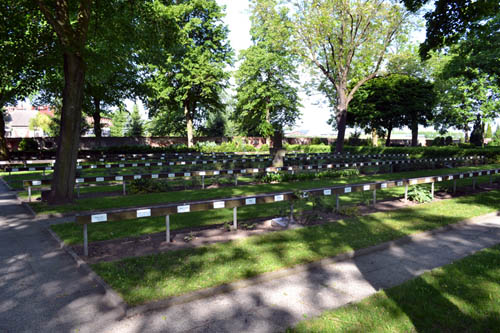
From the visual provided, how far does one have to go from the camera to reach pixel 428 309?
13.4 feet

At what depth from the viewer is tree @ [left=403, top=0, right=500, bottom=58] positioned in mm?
10383

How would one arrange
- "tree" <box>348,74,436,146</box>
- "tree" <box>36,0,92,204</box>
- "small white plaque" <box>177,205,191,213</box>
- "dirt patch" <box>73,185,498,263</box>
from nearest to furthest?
"dirt patch" <box>73,185,498,263</box>
"small white plaque" <box>177,205,191,213</box>
"tree" <box>36,0,92,204</box>
"tree" <box>348,74,436,146</box>

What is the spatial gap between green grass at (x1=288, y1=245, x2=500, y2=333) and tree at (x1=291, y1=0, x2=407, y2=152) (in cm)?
2383

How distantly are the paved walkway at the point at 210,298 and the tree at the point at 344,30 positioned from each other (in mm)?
22267

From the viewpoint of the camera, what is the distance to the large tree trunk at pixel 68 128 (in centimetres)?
1038

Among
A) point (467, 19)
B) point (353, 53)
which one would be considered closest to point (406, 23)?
point (353, 53)

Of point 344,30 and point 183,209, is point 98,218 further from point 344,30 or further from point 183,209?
point 344,30

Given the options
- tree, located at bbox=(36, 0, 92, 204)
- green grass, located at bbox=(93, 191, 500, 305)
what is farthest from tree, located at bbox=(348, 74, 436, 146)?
tree, located at bbox=(36, 0, 92, 204)

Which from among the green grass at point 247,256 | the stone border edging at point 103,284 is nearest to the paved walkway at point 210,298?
the stone border edging at point 103,284

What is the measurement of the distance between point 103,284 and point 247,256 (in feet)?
7.82

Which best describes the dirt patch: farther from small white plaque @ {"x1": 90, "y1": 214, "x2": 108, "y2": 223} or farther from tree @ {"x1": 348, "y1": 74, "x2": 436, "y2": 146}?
tree @ {"x1": 348, "y1": 74, "x2": 436, "y2": 146}

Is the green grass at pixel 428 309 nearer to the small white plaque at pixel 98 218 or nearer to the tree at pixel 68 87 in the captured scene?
the small white plaque at pixel 98 218

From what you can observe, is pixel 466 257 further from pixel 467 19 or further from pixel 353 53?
pixel 353 53

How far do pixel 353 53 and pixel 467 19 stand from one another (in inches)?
662
